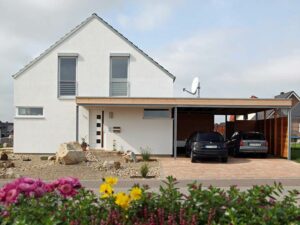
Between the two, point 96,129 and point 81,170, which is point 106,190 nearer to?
point 81,170

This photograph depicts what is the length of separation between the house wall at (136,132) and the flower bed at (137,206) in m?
19.4

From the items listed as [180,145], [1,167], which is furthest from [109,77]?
[1,167]

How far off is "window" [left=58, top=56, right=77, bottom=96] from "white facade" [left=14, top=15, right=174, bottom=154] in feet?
0.83

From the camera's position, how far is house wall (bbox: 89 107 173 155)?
79.3 ft

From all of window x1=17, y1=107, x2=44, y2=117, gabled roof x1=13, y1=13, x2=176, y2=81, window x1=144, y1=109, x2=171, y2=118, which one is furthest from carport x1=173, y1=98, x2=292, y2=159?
window x1=17, y1=107, x2=44, y2=117

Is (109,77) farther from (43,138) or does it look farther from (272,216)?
(272,216)

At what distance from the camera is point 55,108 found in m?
25.0

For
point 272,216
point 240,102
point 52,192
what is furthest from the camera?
point 240,102

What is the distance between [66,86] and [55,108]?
4.77 feet

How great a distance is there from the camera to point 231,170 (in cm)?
1777

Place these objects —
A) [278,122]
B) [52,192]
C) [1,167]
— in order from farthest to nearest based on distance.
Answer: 1. [278,122]
2. [1,167]
3. [52,192]

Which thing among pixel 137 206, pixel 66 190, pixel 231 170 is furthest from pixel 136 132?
pixel 137 206

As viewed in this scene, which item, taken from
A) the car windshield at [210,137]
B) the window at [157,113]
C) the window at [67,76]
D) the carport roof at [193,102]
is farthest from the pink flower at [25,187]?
the window at [67,76]

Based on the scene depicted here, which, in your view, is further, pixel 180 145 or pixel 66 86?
pixel 180 145
